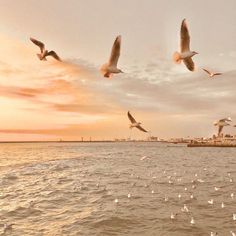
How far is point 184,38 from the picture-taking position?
8492 mm

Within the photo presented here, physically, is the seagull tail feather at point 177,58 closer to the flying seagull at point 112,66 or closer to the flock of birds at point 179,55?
the flock of birds at point 179,55

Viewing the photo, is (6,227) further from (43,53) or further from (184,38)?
(184,38)

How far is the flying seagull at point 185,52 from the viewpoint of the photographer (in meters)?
8.38

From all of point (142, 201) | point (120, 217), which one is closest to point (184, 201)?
point (142, 201)

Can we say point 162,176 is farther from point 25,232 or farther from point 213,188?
point 25,232

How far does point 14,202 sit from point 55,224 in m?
6.98

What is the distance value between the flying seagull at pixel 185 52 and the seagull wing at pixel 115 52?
1.23 m

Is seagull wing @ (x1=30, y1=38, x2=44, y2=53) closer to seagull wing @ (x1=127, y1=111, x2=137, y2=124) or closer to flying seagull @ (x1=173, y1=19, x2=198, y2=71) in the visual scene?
seagull wing @ (x1=127, y1=111, x2=137, y2=124)

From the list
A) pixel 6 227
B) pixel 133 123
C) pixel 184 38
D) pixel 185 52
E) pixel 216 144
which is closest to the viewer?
pixel 184 38

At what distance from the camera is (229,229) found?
1833 cm

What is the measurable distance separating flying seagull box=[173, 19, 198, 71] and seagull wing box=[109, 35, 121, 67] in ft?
4.03

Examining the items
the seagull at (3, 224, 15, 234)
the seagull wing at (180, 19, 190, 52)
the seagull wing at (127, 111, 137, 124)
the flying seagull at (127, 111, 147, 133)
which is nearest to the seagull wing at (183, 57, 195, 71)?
the seagull wing at (180, 19, 190, 52)

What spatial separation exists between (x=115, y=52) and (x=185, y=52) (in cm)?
152

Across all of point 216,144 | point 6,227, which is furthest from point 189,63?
point 216,144
